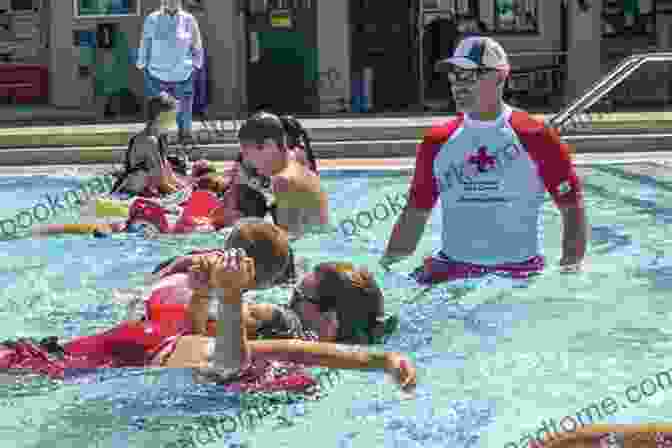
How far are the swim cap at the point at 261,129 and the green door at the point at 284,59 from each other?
45.5 ft

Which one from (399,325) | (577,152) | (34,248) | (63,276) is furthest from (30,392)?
(577,152)

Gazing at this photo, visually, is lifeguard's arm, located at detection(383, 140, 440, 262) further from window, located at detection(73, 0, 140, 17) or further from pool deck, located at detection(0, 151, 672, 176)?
window, located at detection(73, 0, 140, 17)

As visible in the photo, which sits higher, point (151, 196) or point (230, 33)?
point (230, 33)

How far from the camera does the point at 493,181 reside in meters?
7.49

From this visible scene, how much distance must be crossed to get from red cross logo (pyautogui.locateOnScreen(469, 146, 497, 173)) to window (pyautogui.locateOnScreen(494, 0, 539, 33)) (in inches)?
646

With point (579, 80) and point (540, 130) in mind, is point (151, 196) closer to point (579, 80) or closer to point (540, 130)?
point (540, 130)

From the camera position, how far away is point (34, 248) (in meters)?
11.2

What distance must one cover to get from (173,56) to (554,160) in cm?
996

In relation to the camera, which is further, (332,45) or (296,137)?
(332,45)

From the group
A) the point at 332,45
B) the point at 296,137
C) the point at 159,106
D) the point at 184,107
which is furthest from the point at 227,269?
the point at 332,45

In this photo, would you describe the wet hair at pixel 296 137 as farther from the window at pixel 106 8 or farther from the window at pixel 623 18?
the window at pixel 623 18

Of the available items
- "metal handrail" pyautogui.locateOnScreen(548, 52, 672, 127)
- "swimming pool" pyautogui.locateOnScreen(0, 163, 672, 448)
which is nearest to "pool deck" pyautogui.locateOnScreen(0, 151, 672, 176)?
"metal handrail" pyautogui.locateOnScreen(548, 52, 672, 127)

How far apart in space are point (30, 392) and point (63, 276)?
3.85 m

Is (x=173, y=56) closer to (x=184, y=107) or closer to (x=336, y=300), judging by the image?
(x=184, y=107)
